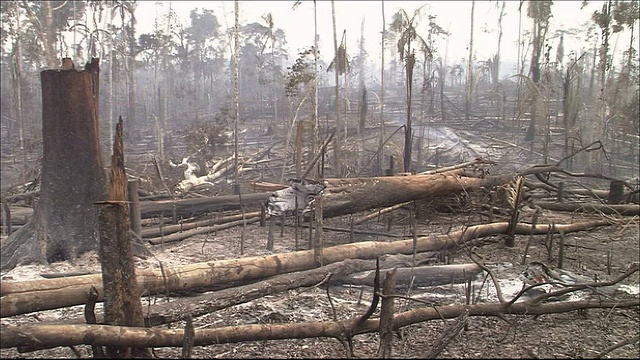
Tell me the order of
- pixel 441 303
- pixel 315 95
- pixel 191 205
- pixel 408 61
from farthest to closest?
1. pixel 315 95
2. pixel 408 61
3. pixel 191 205
4. pixel 441 303

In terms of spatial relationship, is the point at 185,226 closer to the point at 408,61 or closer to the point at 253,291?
the point at 253,291

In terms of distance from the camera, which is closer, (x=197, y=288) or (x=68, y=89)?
(x=197, y=288)

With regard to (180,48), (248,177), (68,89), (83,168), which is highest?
(180,48)

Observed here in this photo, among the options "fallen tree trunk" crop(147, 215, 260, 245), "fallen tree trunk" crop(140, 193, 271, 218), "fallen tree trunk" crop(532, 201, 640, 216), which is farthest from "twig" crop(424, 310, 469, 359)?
Answer: "fallen tree trunk" crop(532, 201, 640, 216)

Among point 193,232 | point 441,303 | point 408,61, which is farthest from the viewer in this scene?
point 408,61

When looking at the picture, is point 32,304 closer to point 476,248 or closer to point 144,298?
point 144,298

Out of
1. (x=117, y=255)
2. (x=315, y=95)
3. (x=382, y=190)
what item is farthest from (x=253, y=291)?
(x=315, y=95)

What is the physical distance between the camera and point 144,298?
518 cm

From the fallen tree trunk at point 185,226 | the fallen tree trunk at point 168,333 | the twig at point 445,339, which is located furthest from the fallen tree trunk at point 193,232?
the twig at point 445,339

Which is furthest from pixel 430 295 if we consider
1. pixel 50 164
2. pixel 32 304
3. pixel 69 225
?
pixel 50 164

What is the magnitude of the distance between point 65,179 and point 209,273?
126 inches

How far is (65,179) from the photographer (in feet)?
22.3

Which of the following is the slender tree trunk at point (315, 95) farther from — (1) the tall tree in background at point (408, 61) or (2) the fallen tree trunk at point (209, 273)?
(2) the fallen tree trunk at point (209, 273)

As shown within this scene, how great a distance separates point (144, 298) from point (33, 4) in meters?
30.5
